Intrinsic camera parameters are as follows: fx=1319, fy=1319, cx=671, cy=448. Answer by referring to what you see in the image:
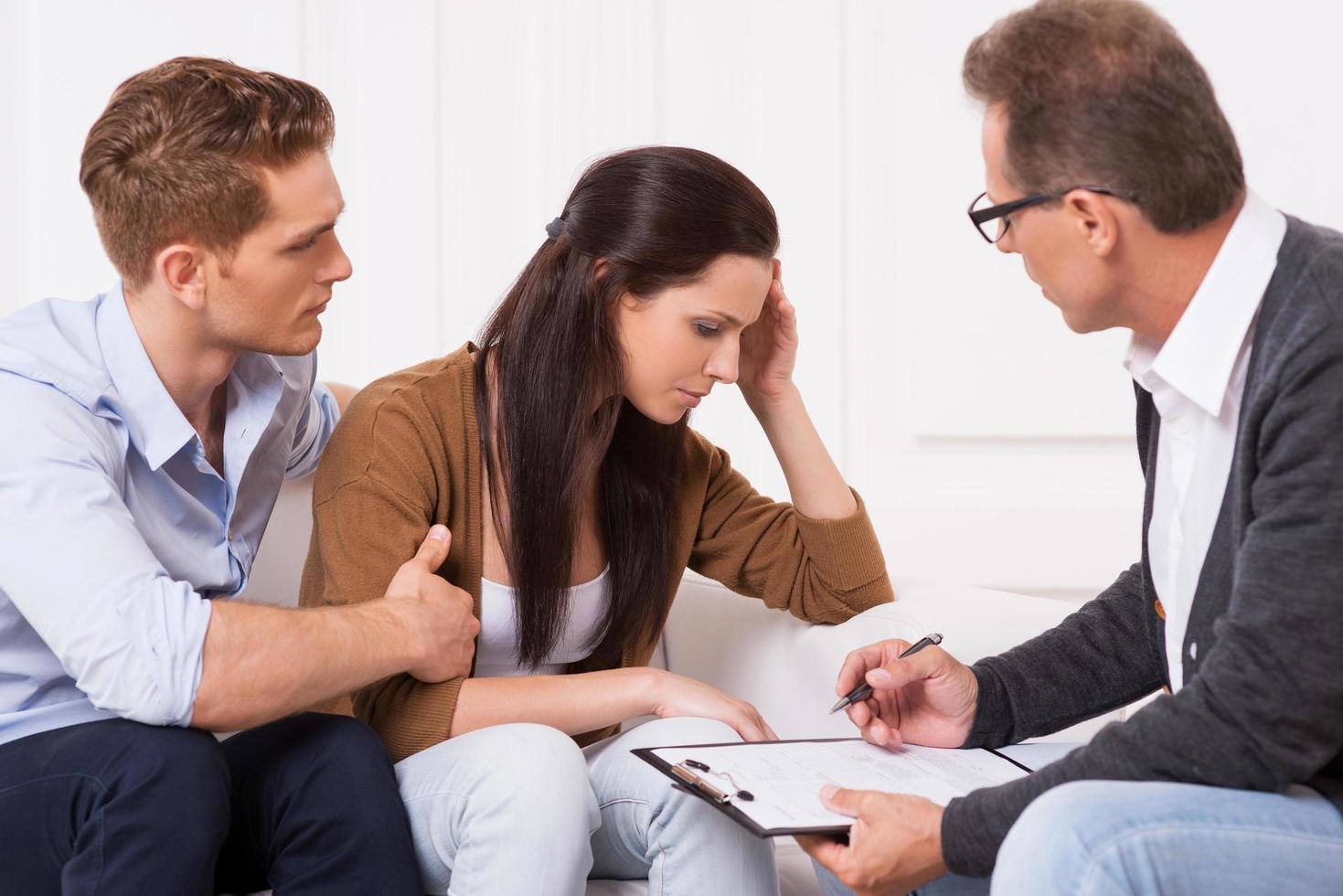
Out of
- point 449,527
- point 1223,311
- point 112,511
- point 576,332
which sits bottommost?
point 449,527

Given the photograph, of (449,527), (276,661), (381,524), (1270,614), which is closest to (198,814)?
(276,661)

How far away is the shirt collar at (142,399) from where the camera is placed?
1481 millimetres

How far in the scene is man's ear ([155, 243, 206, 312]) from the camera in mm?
1493

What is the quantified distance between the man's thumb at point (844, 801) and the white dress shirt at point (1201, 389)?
0.34 m

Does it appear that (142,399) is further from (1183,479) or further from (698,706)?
(1183,479)

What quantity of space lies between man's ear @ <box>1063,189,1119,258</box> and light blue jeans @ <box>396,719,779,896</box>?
696 millimetres

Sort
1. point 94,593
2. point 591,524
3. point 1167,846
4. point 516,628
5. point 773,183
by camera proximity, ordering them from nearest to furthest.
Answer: point 1167,846, point 94,593, point 516,628, point 591,524, point 773,183

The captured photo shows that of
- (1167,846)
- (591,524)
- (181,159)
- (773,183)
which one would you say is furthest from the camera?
(773,183)

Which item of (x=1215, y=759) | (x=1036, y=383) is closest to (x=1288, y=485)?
(x=1215, y=759)

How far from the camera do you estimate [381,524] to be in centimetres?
156

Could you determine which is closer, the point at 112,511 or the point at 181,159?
the point at 112,511

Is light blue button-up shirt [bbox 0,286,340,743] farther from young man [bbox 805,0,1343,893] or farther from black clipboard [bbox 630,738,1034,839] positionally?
young man [bbox 805,0,1343,893]

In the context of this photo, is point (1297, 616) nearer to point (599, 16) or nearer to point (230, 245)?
point (230, 245)

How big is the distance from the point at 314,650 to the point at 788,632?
797mm
